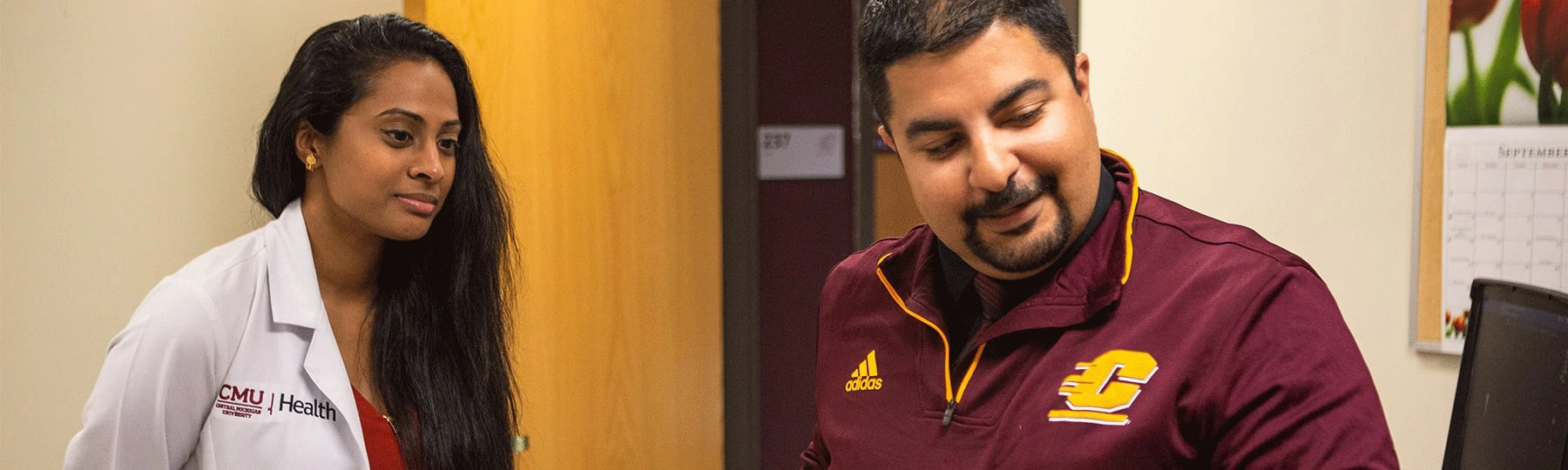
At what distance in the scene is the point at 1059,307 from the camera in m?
0.99

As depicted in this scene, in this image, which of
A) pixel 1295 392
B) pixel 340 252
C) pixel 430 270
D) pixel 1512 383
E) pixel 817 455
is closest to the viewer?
pixel 1295 392

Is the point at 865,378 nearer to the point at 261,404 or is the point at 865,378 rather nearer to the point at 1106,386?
the point at 1106,386

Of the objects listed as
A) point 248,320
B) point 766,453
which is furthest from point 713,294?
point 248,320

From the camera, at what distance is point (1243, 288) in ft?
3.00

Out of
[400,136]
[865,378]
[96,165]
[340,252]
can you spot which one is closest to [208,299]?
[340,252]

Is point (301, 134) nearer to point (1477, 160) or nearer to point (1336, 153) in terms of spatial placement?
point (1336, 153)

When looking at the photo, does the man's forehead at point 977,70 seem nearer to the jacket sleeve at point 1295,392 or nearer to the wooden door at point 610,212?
the jacket sleeve at point 1295,392

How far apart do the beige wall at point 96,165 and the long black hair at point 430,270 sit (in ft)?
1.26

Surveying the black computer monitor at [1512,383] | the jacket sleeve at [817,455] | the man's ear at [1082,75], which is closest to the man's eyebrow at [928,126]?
the man's ear at [1082,75]

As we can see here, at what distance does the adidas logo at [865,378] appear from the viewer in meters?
1.13

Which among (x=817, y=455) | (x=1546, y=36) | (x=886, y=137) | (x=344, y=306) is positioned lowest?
(x=817, y=455)

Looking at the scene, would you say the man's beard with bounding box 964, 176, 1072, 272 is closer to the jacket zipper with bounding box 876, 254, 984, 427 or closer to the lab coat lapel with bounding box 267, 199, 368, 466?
the jacket zipper with bounding box 876, 254, 984, 427

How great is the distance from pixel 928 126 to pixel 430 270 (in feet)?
3.34

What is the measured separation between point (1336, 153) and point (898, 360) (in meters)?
0.83
